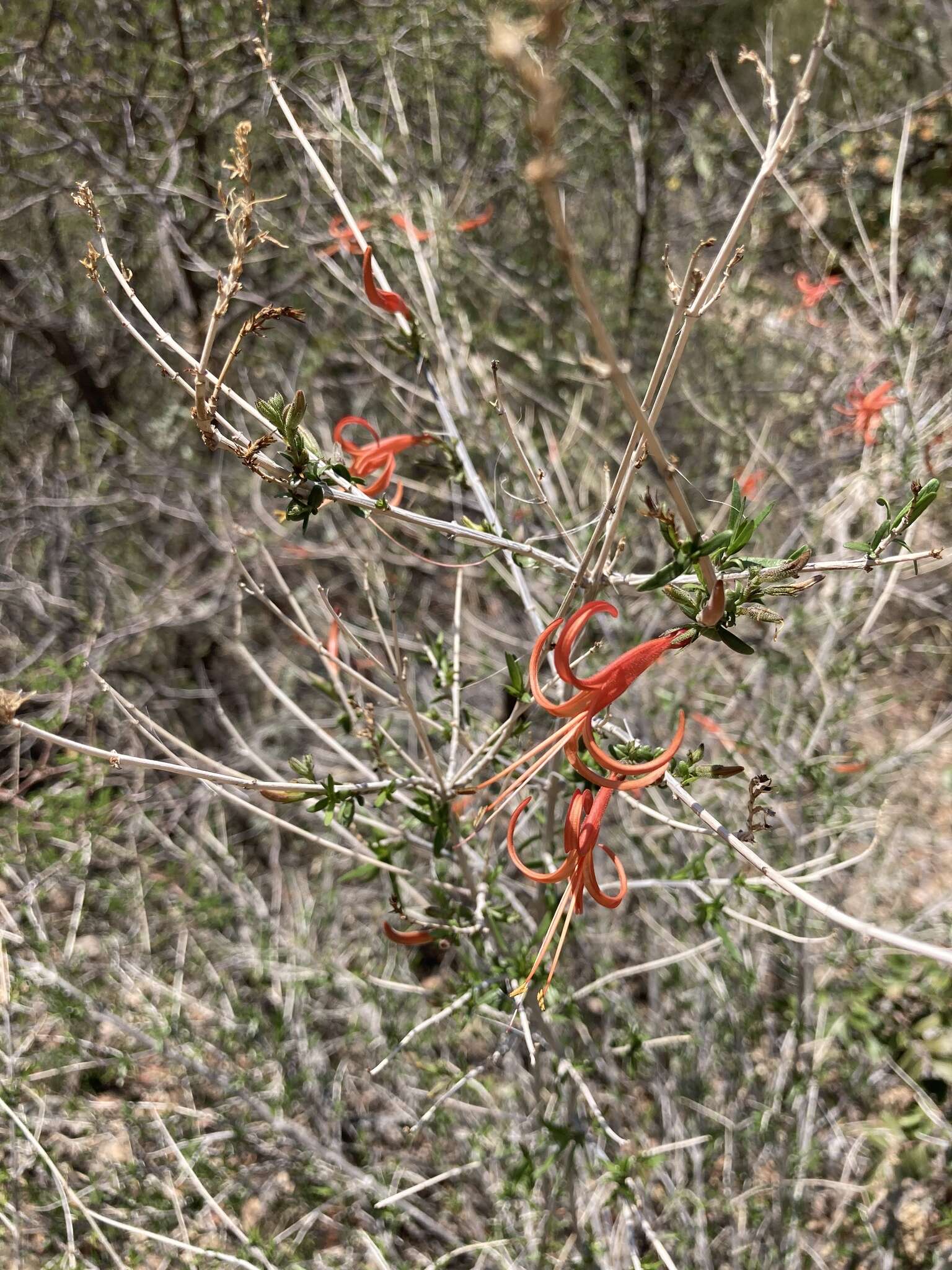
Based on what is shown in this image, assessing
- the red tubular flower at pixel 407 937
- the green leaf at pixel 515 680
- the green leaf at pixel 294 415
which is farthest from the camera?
the red tubular flower at pixel 407 937

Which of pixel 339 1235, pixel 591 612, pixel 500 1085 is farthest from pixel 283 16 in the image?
pixel 339 1235

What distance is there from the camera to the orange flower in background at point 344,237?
1.41 m

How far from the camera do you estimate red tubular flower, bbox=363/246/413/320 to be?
3.59 feet

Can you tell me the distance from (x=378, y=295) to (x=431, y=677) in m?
1.21

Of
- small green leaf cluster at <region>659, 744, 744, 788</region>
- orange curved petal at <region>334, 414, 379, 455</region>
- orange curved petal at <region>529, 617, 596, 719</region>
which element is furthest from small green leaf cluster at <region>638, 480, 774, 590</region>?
orange curved petal at <region>334, 414, 379, 455</region>

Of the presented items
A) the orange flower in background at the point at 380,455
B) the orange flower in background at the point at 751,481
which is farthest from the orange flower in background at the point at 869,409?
the orange flower in background at the point at 380,455

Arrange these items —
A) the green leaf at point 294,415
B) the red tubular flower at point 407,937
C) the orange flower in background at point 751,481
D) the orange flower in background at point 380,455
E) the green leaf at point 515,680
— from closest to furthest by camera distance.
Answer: the green leaf at point 294,415, the green leaf at point 515,680, the red tubular flower at point 407,937, the orange flower in background at point 380,455, the orange flower in background at point 751,481

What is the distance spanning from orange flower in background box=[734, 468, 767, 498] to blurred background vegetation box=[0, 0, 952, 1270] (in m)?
0.06

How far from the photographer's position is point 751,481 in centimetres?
206

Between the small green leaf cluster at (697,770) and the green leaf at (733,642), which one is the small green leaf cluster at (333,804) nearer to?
the small green leaf cluster at (697,770)

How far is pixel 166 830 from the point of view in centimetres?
279

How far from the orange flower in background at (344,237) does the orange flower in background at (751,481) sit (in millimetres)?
741

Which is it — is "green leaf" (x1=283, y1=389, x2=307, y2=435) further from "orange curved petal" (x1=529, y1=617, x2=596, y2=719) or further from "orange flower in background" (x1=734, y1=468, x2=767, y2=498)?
"orange flower in background" (x1=734, y1=468, x2=767, y2=498)

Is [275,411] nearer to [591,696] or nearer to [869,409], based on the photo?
[591,696]
